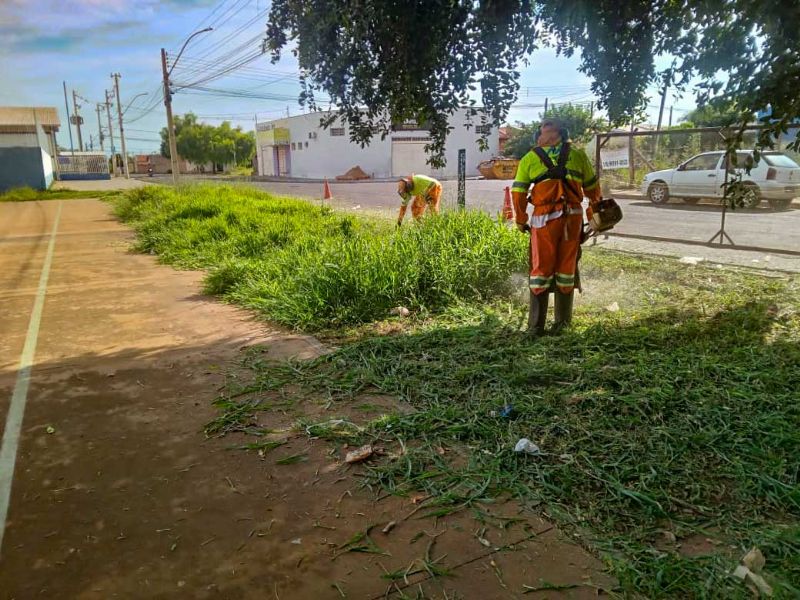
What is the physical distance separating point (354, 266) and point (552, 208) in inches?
96.6

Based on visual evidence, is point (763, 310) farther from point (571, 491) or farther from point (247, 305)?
point (247, 305)

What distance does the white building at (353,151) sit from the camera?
4888cm

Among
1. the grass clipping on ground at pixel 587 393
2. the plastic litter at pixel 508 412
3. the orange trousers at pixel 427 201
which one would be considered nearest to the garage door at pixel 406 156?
the orange trousers at pixel 427 201

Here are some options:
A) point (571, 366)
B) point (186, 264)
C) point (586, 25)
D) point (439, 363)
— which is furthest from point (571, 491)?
point (186, 264)

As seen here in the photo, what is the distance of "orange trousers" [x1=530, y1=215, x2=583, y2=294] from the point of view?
5184 millimetres

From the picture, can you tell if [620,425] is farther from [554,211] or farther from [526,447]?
[554,211]

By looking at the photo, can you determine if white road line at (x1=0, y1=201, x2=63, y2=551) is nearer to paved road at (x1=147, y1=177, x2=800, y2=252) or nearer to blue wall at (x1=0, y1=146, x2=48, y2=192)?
paved road at (x1=147, y1=177, x2=800, y2=252)

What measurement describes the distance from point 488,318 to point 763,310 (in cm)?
258

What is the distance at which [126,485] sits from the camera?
3.19 metres

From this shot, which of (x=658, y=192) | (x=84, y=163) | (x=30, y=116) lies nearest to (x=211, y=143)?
(x=84, y=163)

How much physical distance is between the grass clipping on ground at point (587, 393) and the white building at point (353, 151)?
37.5 metres

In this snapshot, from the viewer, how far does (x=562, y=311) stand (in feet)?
17.8

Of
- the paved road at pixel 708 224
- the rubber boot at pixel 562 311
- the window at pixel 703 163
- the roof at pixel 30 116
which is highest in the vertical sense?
the roof at pixel 30 116

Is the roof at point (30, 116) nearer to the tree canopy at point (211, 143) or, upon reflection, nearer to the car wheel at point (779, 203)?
the tree canopy at point (211, 143)
